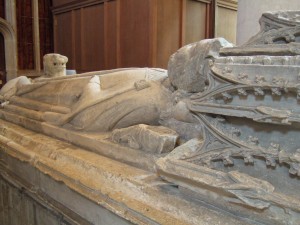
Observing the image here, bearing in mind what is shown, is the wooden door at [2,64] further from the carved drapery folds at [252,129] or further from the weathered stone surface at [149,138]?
the carved drapery folds at [252,129]

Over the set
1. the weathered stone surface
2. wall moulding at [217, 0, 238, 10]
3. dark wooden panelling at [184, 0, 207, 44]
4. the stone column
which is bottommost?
the weathered stone surface

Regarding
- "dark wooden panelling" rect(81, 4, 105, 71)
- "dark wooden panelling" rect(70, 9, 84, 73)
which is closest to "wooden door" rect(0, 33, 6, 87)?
"dark wooden panelling" rect(70, 9, 84, 73)

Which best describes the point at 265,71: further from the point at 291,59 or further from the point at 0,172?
the point at 0,172

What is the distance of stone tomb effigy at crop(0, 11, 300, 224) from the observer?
3.97 feet

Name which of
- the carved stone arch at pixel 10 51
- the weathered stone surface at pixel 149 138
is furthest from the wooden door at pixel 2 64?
the weathered stone surface at pixel 149 138

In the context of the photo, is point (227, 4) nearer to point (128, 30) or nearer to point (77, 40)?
point (128, 30)

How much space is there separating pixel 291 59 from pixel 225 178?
0.52 meters

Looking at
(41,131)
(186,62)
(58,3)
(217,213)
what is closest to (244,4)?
(186,62)

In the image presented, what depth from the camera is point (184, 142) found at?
1.78 m

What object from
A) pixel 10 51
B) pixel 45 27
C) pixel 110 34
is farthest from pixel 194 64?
pixel 45 27

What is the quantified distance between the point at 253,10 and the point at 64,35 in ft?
18.1

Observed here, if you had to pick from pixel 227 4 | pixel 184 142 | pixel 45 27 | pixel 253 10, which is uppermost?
pixel 227 4

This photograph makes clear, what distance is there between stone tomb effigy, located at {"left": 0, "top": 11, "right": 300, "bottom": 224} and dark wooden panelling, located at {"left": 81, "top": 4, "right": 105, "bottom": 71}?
4265mm

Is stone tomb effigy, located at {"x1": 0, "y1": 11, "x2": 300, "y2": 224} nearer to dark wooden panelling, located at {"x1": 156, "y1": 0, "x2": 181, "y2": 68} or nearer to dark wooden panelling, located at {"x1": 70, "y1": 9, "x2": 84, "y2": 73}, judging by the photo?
dark wooden panelling, located at {"x1": 156, "y1": 0, "x2": 181, "y2": 68}
